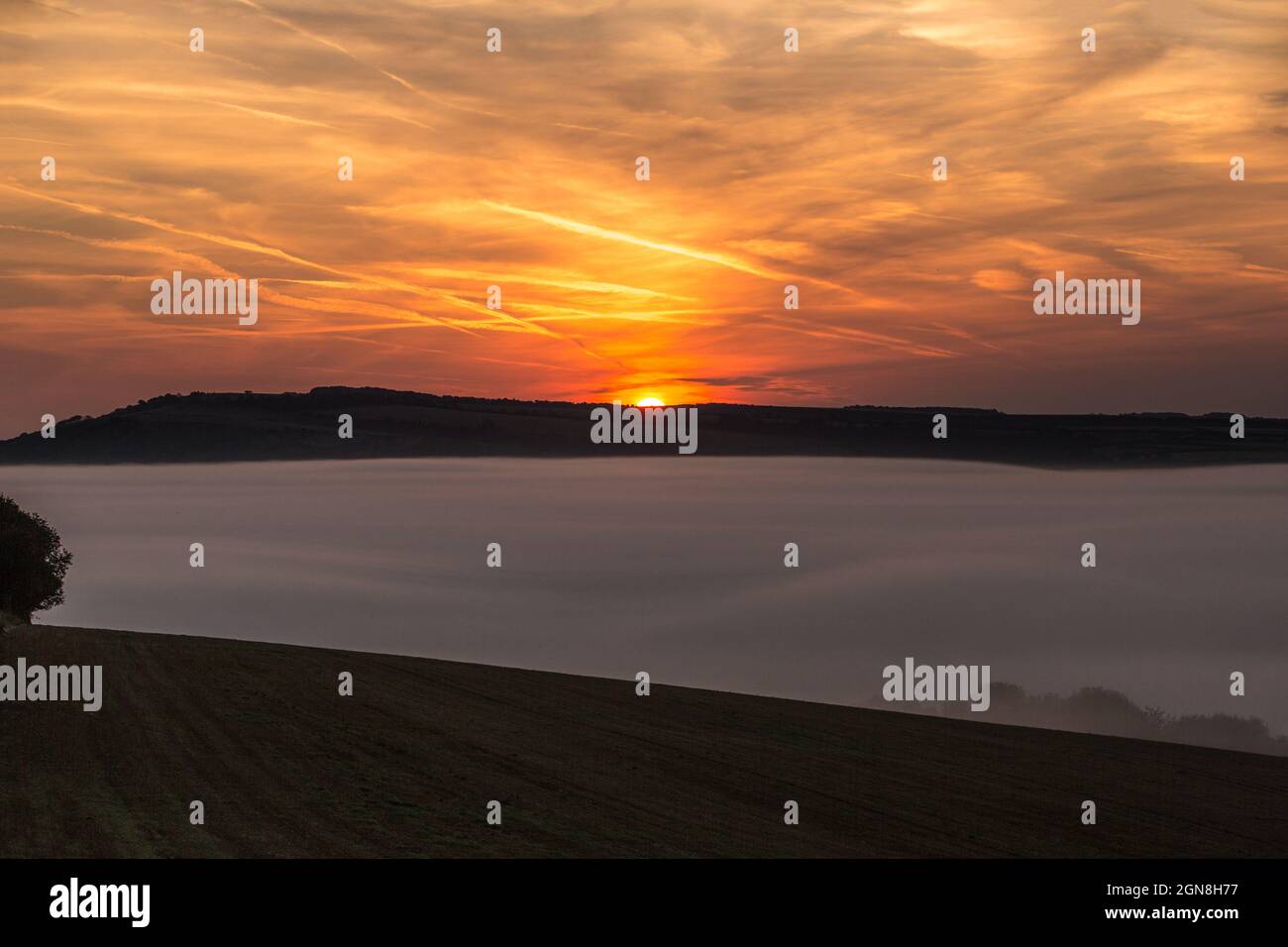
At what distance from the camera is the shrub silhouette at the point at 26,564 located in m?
43.1

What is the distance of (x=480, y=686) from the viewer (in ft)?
134

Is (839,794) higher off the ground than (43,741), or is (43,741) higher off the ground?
(43,741)

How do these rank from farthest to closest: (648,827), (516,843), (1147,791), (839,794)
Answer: (1147,791) < (839,794) < (648,827) < (516,843)

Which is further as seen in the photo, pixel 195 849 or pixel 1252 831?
pixel 1252 831

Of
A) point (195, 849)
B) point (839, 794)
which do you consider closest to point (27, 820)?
point (195, 849)

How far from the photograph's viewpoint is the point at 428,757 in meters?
28.9

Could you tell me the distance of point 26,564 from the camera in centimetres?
4362

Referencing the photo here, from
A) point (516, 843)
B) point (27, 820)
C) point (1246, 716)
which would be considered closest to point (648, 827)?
point (516, 843)

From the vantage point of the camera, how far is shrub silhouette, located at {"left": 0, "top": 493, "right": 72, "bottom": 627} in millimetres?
43125

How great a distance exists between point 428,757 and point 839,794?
1023cm

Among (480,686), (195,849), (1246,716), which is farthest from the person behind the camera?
(1246,716)

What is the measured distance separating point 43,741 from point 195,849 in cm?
942

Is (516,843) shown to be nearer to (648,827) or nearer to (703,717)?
(648,827)
